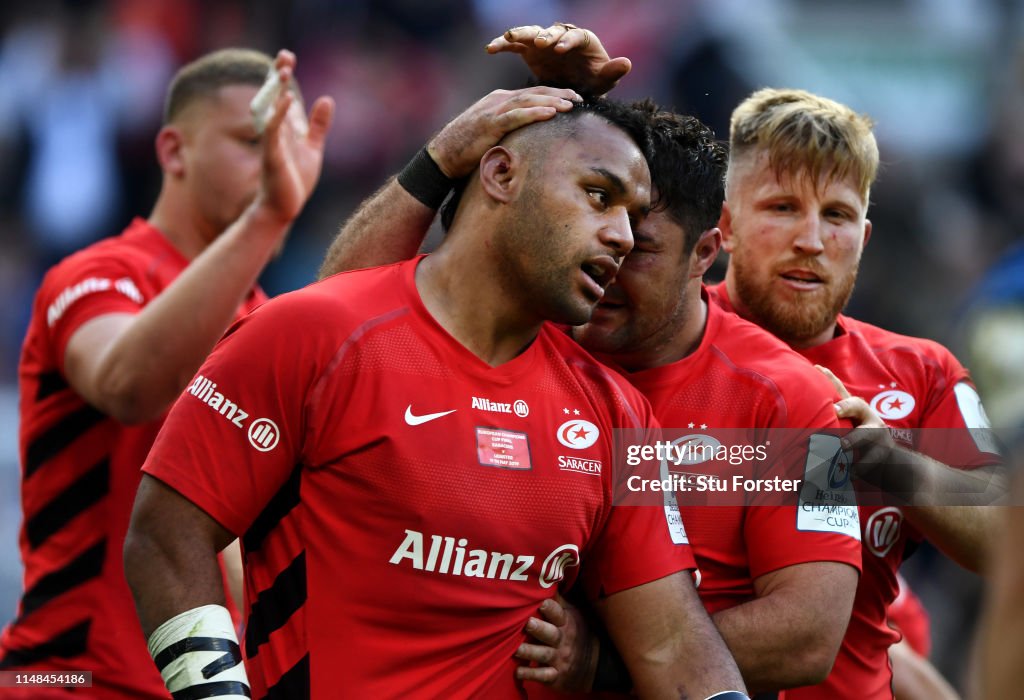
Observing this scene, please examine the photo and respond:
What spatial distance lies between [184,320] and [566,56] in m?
1.57

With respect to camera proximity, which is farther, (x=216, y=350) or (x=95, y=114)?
(x=95, y=114)

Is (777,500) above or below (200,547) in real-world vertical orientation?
below

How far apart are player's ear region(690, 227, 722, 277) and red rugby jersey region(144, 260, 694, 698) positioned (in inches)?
35.9

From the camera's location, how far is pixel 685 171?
156 inches

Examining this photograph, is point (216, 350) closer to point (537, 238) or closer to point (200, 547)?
point (200, 547)

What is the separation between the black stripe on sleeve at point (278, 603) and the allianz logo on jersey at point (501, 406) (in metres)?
0.57

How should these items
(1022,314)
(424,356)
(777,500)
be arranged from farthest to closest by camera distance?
(777,500) < (424,356) < (1022,314)

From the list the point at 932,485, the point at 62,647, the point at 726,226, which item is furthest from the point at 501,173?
the point at 62,647

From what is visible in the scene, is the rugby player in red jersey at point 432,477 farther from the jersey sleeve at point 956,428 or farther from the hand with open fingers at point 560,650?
the jersey sleeve at point 956,428

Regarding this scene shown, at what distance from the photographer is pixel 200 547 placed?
10.3 ft

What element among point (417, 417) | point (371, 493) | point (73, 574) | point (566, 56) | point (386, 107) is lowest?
point (386, 107)

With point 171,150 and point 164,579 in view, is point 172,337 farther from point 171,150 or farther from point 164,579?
point 164,579

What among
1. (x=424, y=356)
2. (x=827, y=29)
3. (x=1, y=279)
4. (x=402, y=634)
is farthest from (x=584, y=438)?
(x=827, y=29)

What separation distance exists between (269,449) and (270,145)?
174 centimetres
